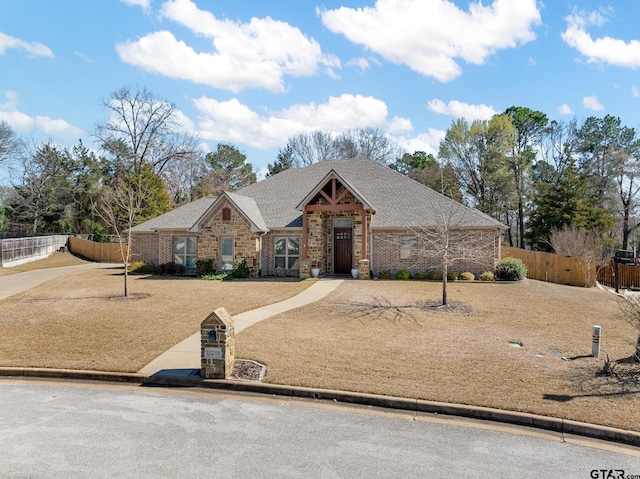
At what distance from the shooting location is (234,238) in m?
24.4

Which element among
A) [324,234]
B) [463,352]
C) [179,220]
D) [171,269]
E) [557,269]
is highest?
[179,220]

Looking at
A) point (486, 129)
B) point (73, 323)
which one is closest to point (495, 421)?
point (73, 323)

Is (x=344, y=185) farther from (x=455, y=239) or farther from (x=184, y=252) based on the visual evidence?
(x=184, y=252)

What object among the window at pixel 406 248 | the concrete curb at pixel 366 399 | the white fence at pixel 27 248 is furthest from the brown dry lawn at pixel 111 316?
the white fence at pixel 27 248

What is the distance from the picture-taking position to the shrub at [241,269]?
23.4 metres

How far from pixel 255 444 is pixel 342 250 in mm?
18947

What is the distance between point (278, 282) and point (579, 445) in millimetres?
16509

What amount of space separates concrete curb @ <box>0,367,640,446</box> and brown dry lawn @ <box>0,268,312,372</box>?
0.28 m

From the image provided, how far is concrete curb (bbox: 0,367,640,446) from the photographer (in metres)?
6.41

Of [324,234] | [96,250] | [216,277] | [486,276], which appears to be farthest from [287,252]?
[96,250]

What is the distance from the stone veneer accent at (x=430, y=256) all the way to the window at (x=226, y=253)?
26.5 feet

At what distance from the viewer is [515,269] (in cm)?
2169

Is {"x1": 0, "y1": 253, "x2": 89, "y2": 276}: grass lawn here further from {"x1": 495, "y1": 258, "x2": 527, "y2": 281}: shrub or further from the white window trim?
{"x1": 495, "y1": 258, "x2": 527, "y2": 281}: shrub

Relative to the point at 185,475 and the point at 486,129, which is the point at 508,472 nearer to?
the point at 185,475
